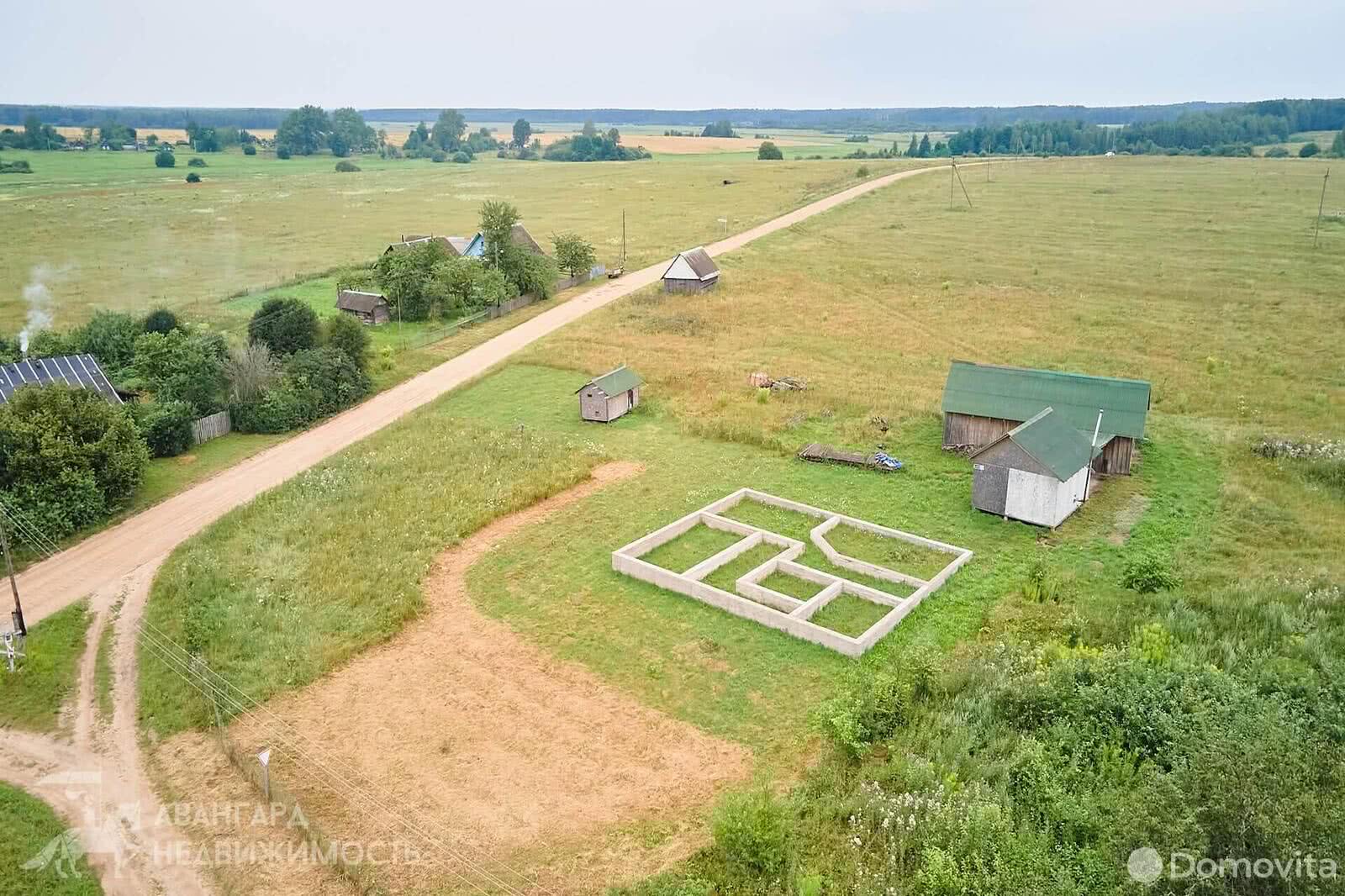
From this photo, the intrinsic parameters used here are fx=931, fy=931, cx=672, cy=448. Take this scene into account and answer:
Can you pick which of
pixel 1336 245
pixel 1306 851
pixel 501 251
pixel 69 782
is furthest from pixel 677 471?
pixel 1336 245

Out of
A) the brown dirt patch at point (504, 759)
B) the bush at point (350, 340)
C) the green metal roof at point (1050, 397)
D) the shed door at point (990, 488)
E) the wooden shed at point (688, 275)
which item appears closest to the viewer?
the brown dirt patch at point (504, 759)

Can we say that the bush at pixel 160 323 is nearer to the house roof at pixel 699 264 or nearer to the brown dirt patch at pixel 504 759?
the house roof at pixel 699 264

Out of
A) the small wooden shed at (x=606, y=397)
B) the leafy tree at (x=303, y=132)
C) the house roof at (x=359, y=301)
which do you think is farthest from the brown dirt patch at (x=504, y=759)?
the leafy tree at (x=303, y=132)

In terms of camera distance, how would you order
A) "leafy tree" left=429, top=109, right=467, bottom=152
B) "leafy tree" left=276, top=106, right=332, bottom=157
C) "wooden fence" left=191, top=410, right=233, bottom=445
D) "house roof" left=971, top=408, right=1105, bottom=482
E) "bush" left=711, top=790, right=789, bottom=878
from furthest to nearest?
"leafy tree" left=429, top=109, right=467, bottom=152 < "leafy tree" left=276, top=106, right=332, bottom=157 < "wooden fence" left=191, top=410, right=233, bottom=445 < "house roof" left=971, top=408, right=1105, bottom=482 < "bush" left=711, top=790, right=789, bottom=878

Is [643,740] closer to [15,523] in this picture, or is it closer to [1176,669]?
[1176,669]

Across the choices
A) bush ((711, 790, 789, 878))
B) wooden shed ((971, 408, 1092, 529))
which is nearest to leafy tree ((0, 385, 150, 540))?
bush ((711, 790, 789, 878))

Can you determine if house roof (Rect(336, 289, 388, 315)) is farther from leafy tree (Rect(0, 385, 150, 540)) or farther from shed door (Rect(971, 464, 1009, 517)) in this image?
shed door (Rect(971, 464, 1009, 517))
